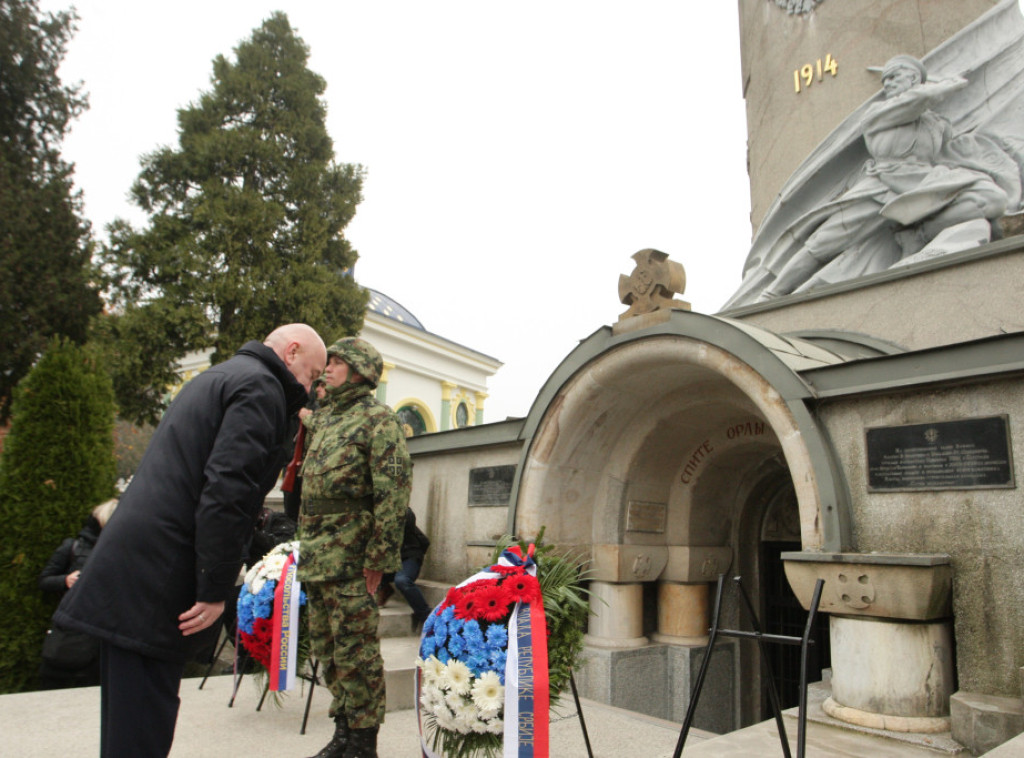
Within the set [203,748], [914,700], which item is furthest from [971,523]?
[203,748]

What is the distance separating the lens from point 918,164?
752 cm

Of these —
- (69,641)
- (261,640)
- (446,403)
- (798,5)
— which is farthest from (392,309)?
(261,640)

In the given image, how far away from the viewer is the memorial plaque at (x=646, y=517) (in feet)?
21.8

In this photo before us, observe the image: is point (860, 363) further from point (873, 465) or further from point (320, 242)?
point (320, 242)

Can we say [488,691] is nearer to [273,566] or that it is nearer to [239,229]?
[273,566]

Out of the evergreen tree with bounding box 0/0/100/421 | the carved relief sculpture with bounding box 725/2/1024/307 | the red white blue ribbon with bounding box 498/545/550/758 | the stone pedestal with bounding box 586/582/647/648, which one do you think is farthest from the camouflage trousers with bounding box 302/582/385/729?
the evergreen tree with bounding box 0/0/100/421

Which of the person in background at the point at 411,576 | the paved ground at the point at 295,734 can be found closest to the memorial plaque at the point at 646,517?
the paved ground at the point at 295,734

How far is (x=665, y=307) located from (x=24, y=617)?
6.67m

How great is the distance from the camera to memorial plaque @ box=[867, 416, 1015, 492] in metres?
3.85

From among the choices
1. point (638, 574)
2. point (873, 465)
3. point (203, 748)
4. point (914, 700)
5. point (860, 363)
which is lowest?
point (203, 748)

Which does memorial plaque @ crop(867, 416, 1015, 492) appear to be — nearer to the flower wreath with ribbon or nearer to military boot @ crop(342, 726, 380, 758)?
the flower wreath with ribbon

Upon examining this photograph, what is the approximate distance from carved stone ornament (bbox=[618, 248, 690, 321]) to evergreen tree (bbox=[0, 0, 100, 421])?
11340 mm

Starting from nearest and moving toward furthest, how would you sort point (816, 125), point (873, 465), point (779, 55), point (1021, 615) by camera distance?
point (1021, 615) → point (873, 465) → point (816, 125) → point (779, 55)

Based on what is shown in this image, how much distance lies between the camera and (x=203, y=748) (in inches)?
156
